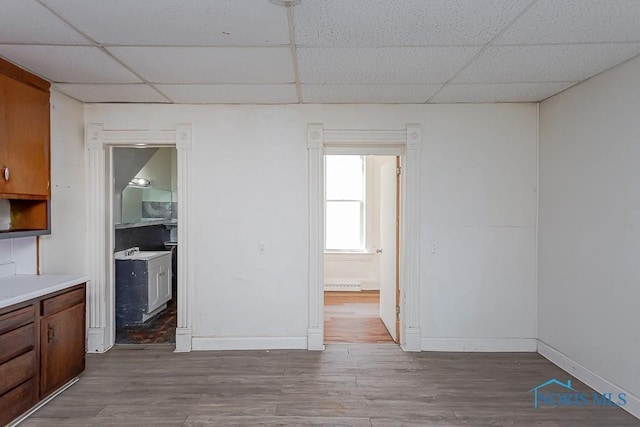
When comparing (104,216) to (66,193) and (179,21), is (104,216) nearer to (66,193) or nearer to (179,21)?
(66,193)

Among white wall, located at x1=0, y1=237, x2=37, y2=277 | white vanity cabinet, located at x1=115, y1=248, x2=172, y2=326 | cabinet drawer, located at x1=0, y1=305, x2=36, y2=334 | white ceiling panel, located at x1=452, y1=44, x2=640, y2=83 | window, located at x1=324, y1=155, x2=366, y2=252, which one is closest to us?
cabinet drawer, located at x1=0, y1=305, x2=36, y2=334

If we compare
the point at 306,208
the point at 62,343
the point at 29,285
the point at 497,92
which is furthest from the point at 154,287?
the point at 497,92

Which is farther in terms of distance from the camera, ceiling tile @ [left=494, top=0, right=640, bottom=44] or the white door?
the white door

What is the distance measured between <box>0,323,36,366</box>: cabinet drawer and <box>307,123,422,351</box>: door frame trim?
211cm

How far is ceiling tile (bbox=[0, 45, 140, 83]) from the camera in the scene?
2.44 meters

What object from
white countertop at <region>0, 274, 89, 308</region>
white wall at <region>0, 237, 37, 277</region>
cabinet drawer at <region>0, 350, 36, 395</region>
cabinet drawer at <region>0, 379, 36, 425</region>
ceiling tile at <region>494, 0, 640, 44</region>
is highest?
ceiling tile at <region>494, 0, 640, 44</region>

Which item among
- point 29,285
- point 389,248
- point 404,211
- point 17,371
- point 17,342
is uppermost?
point 404,211

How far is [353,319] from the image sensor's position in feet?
15.8

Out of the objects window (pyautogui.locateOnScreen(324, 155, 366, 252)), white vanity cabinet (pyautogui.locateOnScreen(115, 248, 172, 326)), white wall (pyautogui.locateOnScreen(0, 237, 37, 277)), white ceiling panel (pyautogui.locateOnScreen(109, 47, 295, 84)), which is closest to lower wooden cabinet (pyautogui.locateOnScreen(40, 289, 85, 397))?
white wall (pyautogui.locateOnScreen(0, 237, 37, 277))

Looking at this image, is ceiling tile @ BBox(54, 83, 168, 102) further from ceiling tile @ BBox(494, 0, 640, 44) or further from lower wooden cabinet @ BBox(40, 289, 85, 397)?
ceiling tile @ BBox(494, 0, 640, 44)

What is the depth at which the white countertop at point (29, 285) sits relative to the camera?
7.68 ft

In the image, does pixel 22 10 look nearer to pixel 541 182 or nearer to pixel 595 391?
pixel 541 182

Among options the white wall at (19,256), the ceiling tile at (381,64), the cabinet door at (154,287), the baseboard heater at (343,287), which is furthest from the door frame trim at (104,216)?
the baseboard heater at (343,287)

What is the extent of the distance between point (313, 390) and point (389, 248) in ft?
6.02
